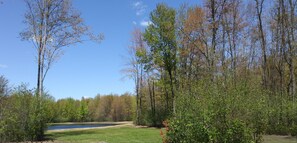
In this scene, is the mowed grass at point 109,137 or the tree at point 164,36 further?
the tree at point 164,36

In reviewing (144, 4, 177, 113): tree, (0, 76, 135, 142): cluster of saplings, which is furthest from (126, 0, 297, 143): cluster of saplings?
(0, 76, 135, 142): cluster of saplings

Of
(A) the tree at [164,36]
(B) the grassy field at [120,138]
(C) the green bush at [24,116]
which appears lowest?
(B) the grassy field at [120,138]

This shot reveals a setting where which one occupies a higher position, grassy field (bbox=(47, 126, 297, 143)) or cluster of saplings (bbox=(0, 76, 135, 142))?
cluster of saplings (bbox=(0, 76, 135, 142))

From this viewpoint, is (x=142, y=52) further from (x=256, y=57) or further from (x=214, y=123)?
(x=214, y=123)

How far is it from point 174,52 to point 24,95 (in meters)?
17.6

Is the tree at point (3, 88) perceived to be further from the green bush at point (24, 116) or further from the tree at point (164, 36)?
the tree at point (164, 36)

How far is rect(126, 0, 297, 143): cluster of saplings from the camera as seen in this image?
8750mm

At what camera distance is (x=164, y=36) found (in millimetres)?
29812

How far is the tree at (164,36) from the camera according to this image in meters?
29.8

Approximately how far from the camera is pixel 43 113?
1711cm

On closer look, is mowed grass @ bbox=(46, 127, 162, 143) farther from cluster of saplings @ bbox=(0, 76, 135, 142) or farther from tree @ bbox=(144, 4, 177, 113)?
tree @ bbox=(144, 4, 177, 113)

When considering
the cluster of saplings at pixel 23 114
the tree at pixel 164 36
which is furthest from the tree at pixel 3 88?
the tree at pixel 164 36

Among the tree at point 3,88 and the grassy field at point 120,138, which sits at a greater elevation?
the tree at point 3,88

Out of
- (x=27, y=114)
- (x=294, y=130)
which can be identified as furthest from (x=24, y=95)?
(x=294, y=130)
